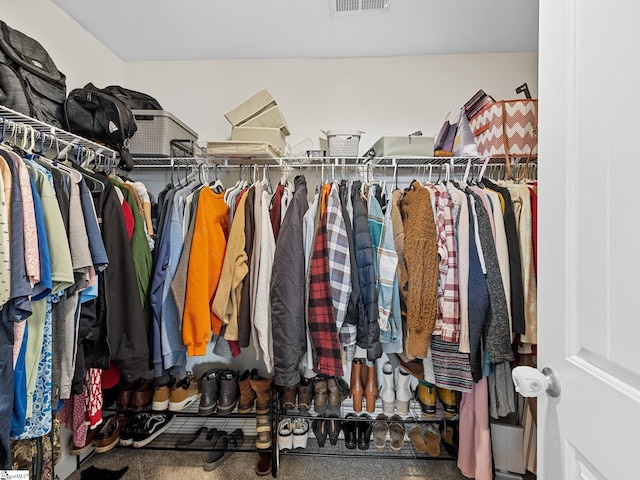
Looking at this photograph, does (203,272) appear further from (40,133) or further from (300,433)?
(300,433)

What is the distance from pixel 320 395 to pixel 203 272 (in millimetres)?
977

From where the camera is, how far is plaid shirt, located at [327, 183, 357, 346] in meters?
1.40

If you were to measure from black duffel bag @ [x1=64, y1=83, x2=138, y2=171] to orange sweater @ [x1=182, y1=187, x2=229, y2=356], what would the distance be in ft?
1.49

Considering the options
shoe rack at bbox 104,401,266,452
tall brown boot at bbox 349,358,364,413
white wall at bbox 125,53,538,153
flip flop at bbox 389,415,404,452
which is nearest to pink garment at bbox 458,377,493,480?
flip flop at bbox 389,415,404,452

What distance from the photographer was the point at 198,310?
1.45 metres

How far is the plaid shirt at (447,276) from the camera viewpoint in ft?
4.53

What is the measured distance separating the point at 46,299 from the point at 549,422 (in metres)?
1.41

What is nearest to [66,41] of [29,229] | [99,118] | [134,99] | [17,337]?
[134,99]

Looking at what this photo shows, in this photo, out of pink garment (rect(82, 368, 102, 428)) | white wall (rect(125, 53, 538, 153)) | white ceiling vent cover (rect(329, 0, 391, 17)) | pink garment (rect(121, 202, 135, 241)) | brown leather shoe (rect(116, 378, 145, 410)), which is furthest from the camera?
white wall (rect(125, 53, 538, 153))

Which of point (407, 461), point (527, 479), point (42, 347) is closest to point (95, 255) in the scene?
point (42, 347)

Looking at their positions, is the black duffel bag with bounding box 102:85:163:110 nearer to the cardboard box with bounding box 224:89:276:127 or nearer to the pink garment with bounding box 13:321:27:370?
the cardboard box with bounding box 224:89:276:127

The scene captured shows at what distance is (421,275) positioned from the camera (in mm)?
1398

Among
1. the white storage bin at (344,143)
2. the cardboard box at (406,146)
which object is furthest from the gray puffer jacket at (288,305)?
the cardboard box at (406,146)

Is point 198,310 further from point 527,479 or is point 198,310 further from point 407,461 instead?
point 527,479
